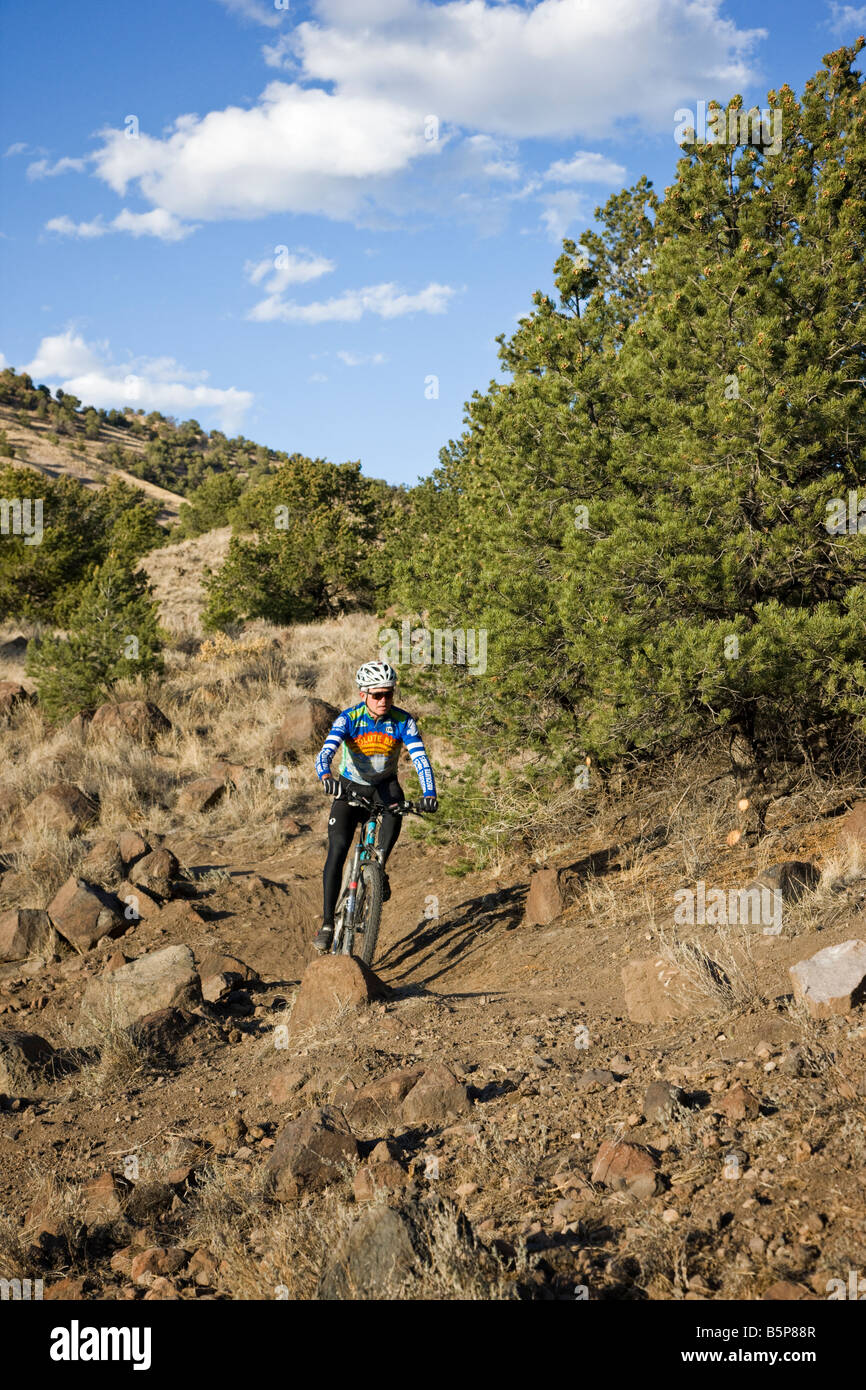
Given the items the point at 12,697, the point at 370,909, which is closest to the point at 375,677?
the point at 370,909

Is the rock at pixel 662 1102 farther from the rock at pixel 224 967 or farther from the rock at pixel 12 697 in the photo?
the rock at pixel 12 697

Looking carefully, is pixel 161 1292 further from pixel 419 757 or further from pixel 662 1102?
pixel 419 757

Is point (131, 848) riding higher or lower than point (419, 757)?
lower

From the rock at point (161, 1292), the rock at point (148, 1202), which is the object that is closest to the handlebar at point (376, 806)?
the rock at point (148, 1202)

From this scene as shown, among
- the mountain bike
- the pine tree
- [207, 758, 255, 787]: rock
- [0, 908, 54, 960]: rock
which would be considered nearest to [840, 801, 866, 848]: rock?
the mountain bike

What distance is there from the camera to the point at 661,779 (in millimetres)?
8062

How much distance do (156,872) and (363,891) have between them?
9.52 feet

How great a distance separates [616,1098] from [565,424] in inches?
195

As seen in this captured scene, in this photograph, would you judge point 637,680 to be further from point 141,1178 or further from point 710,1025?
point 141,1178

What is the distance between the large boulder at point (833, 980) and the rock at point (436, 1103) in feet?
4.88

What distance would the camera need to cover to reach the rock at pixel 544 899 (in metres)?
7.00

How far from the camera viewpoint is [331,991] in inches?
204

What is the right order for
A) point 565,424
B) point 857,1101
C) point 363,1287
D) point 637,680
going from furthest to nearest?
point 565,424 < point 637,680 < point 857,1101 < point 363,1287
